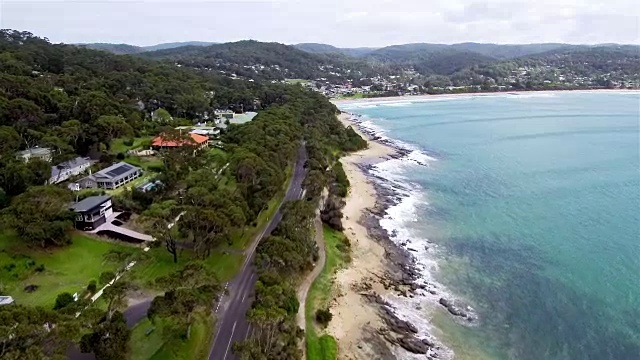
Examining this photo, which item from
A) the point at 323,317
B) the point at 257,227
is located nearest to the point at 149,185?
the point at 257,227

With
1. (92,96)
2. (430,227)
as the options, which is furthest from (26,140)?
(430,227)

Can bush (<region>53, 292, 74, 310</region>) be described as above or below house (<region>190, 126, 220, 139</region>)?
below

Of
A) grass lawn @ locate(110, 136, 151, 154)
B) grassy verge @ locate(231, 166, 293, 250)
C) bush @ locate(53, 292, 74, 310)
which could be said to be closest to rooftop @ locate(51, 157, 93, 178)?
grass lawn @ locate(110, 136, 151, 154)

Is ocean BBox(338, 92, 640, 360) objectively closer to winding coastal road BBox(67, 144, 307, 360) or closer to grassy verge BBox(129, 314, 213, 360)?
winding coastal road BBox(67, 144, 307, 360)

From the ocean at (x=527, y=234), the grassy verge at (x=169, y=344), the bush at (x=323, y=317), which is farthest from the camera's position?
the ocean at (x=527, y=234)

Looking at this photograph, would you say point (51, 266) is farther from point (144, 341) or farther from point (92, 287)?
point (144, 341)

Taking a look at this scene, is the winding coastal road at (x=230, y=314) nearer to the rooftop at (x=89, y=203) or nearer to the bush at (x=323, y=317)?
the bush at (x=323, y=317)

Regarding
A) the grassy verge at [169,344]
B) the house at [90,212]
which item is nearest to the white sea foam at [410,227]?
the grassy verge at [169,344]
